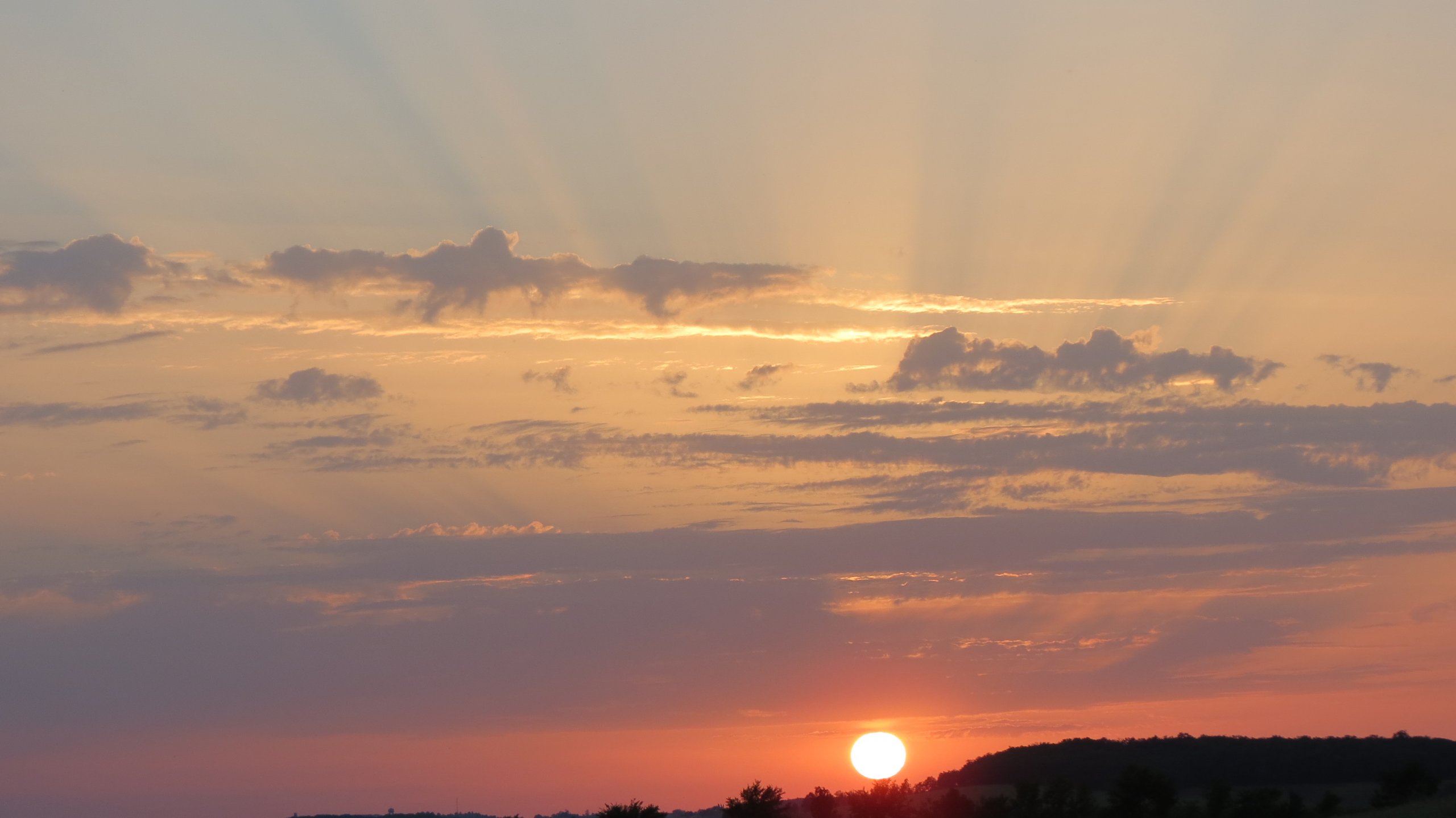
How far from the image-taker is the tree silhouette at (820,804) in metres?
106

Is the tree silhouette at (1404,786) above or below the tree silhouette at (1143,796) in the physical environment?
above

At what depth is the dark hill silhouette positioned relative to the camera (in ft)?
519

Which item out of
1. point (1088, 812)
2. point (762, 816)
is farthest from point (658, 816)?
point (1088, 812)

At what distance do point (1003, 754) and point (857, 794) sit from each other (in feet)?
296

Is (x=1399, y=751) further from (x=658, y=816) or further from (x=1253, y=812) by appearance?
(x=658, y=816)

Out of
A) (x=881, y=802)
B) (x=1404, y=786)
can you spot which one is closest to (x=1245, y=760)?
(x=1404, y=786)

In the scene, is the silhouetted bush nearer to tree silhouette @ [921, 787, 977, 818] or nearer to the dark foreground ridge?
the dark foreground ridge

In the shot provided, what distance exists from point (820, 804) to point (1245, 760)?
78897mm

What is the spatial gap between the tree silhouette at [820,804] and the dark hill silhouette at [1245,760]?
173 ft

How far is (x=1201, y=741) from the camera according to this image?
17162cm

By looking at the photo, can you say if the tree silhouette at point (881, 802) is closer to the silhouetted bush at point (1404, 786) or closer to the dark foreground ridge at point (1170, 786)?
the dark foreground ridge at point (1170, 786)

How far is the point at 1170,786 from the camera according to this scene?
10538cm

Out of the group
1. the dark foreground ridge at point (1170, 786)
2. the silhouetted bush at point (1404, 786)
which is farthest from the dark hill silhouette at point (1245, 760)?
the silhouetted bush at point (1404, 786)

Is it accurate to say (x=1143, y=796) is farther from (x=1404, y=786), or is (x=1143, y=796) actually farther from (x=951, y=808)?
(x=1404, y=786)
